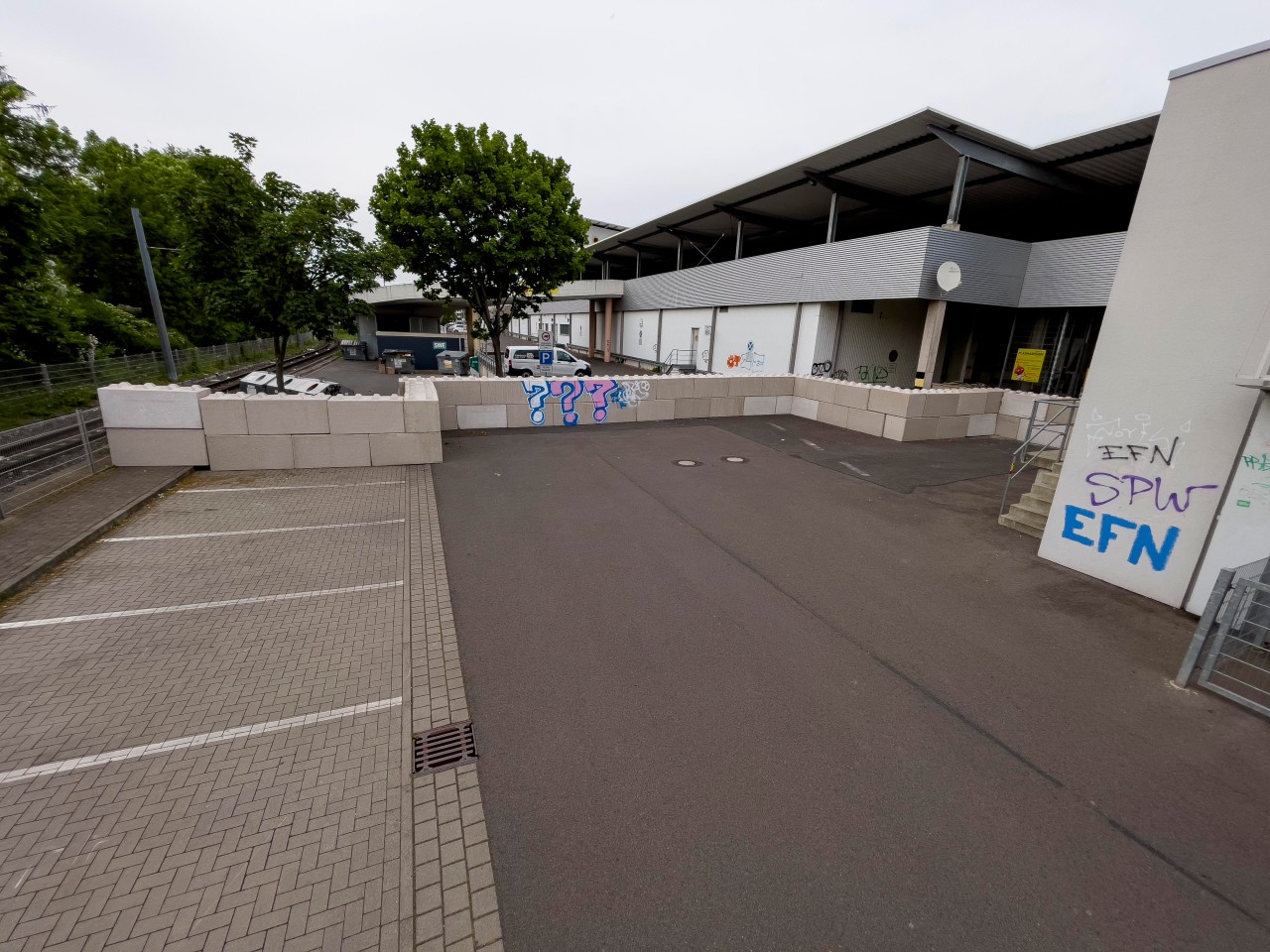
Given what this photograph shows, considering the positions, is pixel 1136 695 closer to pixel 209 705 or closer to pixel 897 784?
pixel 897 784

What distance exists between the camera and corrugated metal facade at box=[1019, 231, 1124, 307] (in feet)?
57.9

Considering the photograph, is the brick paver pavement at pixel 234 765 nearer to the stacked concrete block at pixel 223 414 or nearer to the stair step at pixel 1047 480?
the stacked concrete block at pixel 223 414

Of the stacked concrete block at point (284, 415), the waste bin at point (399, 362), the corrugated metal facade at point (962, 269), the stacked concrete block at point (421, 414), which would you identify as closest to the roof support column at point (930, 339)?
the corrugated metal facade at point (962, 269)

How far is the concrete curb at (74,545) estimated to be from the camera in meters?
5.66

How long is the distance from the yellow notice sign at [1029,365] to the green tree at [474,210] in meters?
19.9

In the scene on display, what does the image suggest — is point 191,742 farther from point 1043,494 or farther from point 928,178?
point 928,178

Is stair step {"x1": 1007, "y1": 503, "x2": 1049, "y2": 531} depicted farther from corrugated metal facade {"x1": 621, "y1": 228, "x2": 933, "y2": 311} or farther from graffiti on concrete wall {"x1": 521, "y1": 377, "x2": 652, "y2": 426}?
corrugated metal facade {"x1": 621, "y1": 228, "x2": 933, "y2": 311}

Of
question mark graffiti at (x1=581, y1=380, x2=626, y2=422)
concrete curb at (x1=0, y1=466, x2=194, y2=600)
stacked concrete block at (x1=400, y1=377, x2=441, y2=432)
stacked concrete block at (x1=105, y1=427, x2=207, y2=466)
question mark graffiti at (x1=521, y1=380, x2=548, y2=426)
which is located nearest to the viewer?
concrete curb at (x1=0, y1=466, x2=194, y2=600)

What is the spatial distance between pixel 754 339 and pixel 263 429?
22093mm

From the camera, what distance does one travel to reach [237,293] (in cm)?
1390

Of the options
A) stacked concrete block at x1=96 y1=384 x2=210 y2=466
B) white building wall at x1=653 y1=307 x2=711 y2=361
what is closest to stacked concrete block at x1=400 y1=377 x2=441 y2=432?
stacked concrete block at x1=96 y1=384 x2=210 y2=466

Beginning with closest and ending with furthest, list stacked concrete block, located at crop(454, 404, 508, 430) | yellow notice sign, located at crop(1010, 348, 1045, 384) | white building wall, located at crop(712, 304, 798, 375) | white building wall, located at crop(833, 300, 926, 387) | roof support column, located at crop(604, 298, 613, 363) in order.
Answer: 1. stacked concrete block, located at crop(454, 404, 508, 430)
2. yellow notice sign, located at crop(1010, 348, 1045, 384)
3. white building wall, located at crop(833, 300, 926, 387)
4. white building wall, located at crop(712, 304, 798, 375)
5. roof support column, located at crop(604, 298, 613, 363)

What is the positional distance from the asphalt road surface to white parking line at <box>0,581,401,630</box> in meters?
1.13

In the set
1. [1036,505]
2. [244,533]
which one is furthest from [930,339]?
[244,533]
